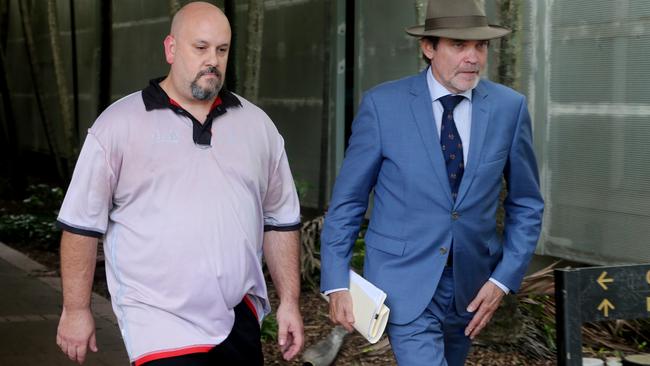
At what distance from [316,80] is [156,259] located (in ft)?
26.3

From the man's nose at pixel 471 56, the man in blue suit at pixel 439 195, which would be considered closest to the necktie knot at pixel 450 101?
the man in blue suit at pixel 439 195

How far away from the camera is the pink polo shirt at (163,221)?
397 centimetres

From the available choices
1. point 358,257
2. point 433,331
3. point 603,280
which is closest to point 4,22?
point 358,257

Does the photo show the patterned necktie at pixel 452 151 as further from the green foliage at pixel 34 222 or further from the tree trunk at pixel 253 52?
the green foliage at pixel 34 222

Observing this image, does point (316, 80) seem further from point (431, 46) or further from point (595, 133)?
point (431, 46)

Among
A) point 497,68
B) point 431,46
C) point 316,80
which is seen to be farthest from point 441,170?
point 316,80

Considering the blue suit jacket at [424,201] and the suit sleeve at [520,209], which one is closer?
the blue suit jacket at [424,201]

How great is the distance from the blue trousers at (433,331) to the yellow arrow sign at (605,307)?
2.99 ft

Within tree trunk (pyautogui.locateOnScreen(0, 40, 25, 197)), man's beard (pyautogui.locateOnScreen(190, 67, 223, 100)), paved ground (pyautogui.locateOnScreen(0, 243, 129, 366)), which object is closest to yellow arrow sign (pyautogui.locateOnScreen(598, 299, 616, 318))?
man's beard (pyautogui.locateOnScreen(190, 67, 223, 100))

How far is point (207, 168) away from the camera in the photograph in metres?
4.04

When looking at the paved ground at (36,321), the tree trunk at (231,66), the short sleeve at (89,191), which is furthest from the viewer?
the tree trunk at (231,66)

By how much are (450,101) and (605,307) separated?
4.05 feet

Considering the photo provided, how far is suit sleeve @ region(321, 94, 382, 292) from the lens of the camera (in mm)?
4316

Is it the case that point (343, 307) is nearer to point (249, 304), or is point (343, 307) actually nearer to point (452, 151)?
point (249, 304)
